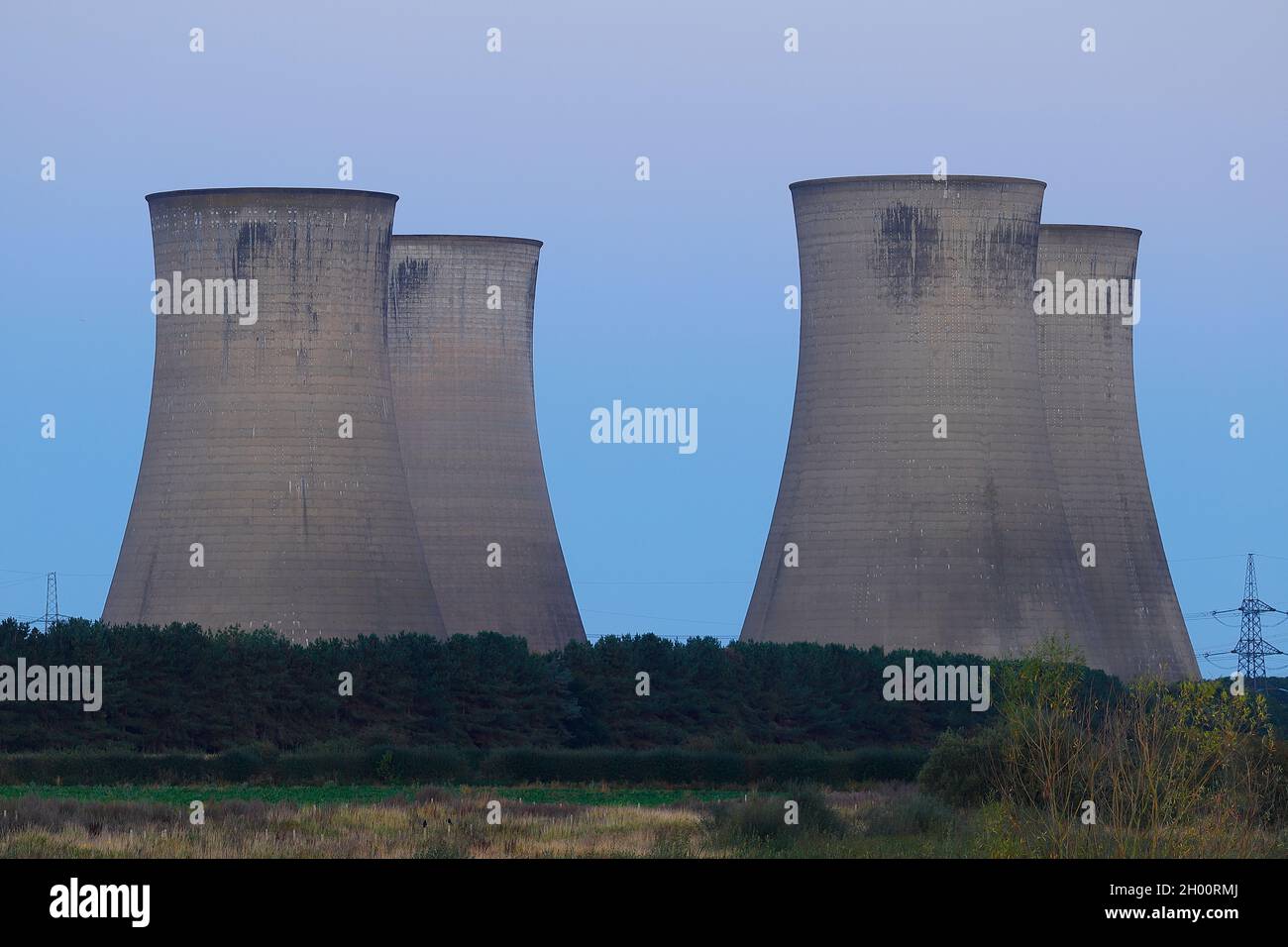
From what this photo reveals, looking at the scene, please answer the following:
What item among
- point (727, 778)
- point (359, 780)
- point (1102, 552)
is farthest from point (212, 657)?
point (1102, 552)

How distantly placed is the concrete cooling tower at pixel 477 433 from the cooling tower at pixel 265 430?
6391mm

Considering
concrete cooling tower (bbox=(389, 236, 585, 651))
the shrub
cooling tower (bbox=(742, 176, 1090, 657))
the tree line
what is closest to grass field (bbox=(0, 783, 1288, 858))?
the shrub

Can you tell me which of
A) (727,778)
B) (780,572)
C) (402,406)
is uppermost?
(402,406)

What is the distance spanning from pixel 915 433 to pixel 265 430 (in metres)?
10.6

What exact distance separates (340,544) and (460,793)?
35.7ft

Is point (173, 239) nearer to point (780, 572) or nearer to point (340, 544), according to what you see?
point (340, 544)

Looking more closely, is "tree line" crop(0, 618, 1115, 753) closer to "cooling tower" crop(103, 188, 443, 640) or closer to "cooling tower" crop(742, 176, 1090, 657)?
"cooling tower" crop(103, 188, 443, 640)

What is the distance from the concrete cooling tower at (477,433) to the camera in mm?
42188

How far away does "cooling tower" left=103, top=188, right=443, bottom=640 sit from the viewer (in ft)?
114

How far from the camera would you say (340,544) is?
3525cm

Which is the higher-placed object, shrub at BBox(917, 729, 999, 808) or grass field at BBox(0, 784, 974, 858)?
shrub at BBox(917, 729, 999, 808)

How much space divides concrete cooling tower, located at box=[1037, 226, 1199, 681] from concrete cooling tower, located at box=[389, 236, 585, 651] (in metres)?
9.90

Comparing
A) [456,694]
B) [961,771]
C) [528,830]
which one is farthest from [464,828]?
[456,694]

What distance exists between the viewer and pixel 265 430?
3491cm
